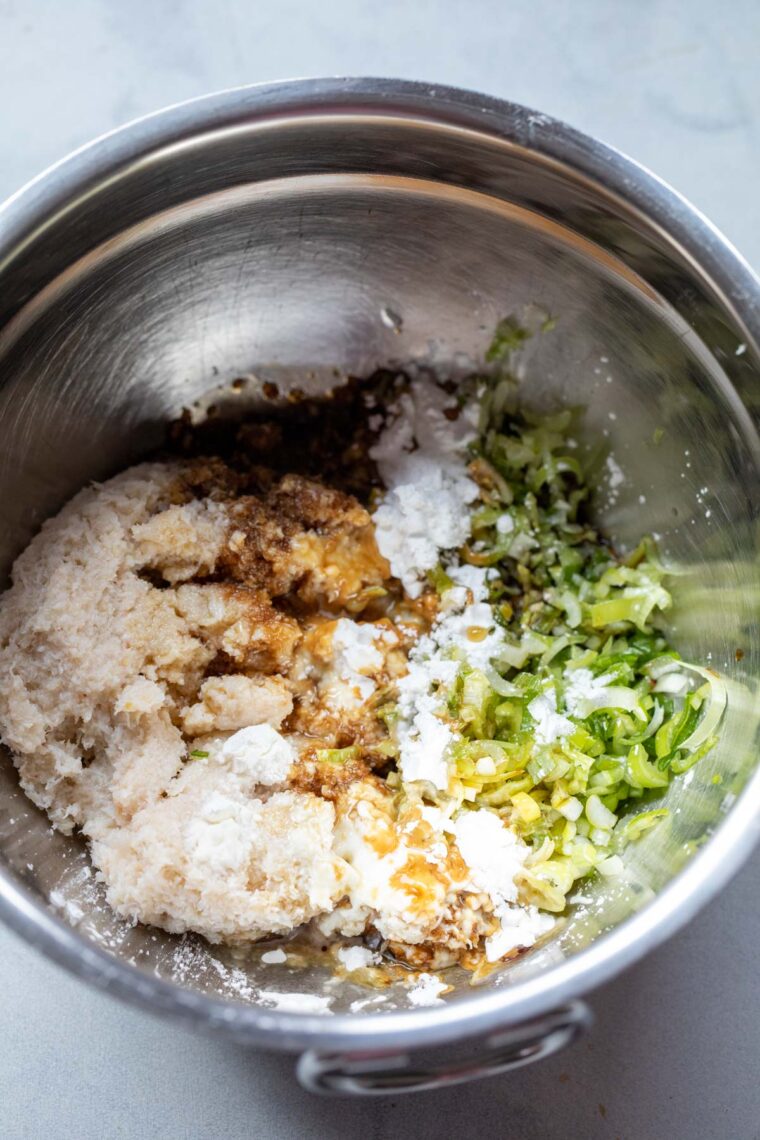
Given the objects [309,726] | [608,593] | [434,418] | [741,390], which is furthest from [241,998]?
[741,390]

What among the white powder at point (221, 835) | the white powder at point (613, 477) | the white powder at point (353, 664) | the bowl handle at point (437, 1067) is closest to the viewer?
the bowl handle at point (437, 1067)

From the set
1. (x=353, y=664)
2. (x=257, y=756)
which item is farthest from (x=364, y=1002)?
(x=353, y=664)

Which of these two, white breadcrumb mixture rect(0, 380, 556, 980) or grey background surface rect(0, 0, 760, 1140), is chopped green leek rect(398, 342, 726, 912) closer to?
white breadcrumb mixture rect(0, 380, 556, 980)

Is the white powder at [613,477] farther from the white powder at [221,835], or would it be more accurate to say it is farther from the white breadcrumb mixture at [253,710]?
the white powder at [221,835]

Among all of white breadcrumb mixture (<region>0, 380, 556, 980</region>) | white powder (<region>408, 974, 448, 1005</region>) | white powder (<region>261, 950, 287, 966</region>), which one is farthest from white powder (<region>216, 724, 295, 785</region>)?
white powder (<region>408, 974, 448, 1005</region>)

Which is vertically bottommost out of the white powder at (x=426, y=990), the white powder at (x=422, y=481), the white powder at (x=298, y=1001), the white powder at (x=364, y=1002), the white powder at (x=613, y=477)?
the white powder at (x=298, y=1001)

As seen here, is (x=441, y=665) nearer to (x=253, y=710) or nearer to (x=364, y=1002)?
(x=253, y=710)

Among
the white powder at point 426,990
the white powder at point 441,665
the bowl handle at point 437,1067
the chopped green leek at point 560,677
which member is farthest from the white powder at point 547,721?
the bowl handle at point 437,1067
